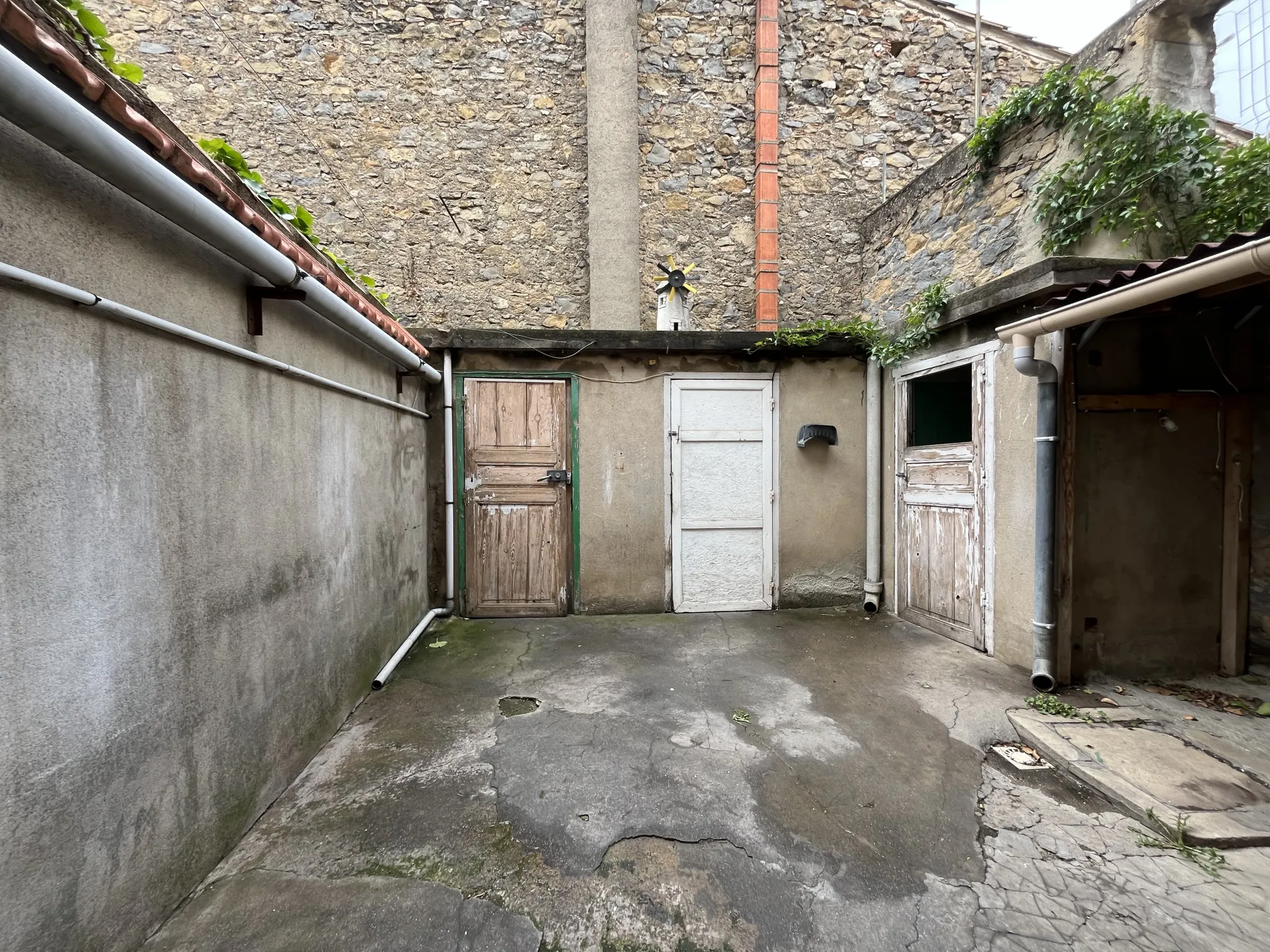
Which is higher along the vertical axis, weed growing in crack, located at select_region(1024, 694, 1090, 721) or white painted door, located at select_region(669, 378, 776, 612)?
white painted door, located at select_region(669, 378, 776, 612)

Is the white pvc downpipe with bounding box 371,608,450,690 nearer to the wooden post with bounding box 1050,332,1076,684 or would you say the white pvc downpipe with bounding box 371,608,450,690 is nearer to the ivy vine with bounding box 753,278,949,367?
the ivy vine with bounding box 753,278,949,367

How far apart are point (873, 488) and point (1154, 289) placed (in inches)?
107

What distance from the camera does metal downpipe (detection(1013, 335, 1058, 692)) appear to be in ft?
10.3

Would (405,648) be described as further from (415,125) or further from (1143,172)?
(415,125)

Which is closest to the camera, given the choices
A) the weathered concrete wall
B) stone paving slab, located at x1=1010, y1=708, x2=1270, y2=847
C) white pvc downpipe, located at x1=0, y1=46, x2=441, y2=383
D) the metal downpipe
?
white pvc downpipe, located at x1=0, y1=46, x2=441, y2=383

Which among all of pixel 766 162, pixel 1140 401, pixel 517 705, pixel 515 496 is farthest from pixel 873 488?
pixel 766 162

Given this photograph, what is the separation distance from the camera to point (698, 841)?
1989 mm

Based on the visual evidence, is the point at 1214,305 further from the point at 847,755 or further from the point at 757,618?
the point at 757,618

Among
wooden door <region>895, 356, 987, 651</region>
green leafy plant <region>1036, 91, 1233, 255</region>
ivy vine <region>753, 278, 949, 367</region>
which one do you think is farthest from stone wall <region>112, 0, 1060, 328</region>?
green leafy plant <region>1036, 91, 1233, 255</region>

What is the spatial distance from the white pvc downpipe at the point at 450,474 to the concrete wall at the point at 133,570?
84.7 inches

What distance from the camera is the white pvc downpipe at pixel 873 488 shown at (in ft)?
16.1

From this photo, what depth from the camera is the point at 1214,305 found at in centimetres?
301

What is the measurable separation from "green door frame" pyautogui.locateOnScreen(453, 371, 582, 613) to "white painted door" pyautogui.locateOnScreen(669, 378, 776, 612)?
0.96 metres

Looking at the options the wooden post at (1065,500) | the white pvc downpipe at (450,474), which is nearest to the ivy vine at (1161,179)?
the wooden post at (1065,500)
